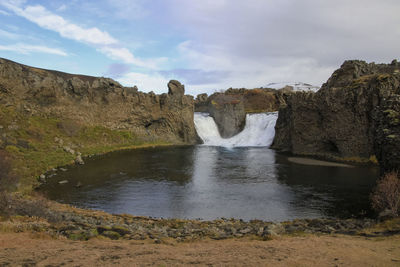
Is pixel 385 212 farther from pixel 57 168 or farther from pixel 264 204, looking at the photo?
pixel 57 168

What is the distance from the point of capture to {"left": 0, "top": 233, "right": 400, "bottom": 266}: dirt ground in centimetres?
994

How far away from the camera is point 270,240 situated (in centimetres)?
1346

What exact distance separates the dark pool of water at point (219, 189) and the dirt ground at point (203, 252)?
7999 millimetres

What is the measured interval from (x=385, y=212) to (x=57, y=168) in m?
34.8

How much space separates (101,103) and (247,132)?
1395 inches

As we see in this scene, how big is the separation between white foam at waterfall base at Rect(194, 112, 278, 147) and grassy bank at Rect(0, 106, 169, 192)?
55.3 ft

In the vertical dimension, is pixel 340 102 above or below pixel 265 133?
above

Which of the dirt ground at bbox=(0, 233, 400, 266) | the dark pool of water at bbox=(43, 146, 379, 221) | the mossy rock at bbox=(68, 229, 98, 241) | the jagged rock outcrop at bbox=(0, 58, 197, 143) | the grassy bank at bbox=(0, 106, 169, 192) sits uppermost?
the jagged rock outcrop at bbox=(0, 58, 197, 143)

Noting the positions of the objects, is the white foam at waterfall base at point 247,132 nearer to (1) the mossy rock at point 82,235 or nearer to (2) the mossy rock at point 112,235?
(2) the mossy rock at point 112,235

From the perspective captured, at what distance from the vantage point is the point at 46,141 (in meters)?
45.1

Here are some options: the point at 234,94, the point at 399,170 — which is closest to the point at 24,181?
the point at 399,170

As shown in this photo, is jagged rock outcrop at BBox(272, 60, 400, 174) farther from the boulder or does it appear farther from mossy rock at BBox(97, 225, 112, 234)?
mossy rock at BBox(97, 225, 112, 234)

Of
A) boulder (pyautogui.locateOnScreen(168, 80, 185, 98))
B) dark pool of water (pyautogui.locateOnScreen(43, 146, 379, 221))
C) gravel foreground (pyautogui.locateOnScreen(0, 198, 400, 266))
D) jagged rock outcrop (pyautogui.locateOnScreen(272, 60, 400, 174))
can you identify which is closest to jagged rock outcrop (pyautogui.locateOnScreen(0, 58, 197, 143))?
boulder (pyautogui.locateOnScreen(168, 80, 185, 98))

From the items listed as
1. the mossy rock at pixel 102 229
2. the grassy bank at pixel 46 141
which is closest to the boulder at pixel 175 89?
the grassy bank at pixel 46 141
